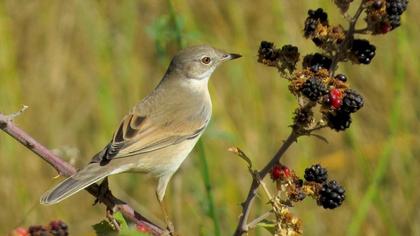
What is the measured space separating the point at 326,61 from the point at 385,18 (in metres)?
0.28

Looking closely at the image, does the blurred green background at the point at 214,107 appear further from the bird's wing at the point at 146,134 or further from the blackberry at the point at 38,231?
the blackberry at the point at 38,231

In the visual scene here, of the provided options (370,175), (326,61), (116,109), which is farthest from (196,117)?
(116,109)

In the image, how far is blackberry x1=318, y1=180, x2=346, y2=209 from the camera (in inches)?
121

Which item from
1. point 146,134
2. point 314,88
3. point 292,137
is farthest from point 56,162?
point 146,134

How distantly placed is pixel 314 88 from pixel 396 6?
0.46 m

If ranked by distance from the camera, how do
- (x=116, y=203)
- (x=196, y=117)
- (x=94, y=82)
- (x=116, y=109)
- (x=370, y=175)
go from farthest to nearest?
(x=94, y=82)
(x=116, y=109)
(x=370, y=175)
(x=196, y=117)
(x=116, y=203)

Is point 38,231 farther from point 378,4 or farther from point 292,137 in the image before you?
point 378,4

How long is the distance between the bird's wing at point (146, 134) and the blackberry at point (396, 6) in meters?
1.90

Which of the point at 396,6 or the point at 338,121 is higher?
the point at 396,6

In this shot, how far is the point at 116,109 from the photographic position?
361 inches

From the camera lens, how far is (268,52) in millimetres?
3363

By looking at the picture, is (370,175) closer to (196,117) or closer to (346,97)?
(196,117)

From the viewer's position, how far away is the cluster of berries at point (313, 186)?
3.09 meters

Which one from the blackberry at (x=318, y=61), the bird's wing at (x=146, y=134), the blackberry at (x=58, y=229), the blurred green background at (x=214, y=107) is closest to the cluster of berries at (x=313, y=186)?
the blackberry at (x=318, y=61)
